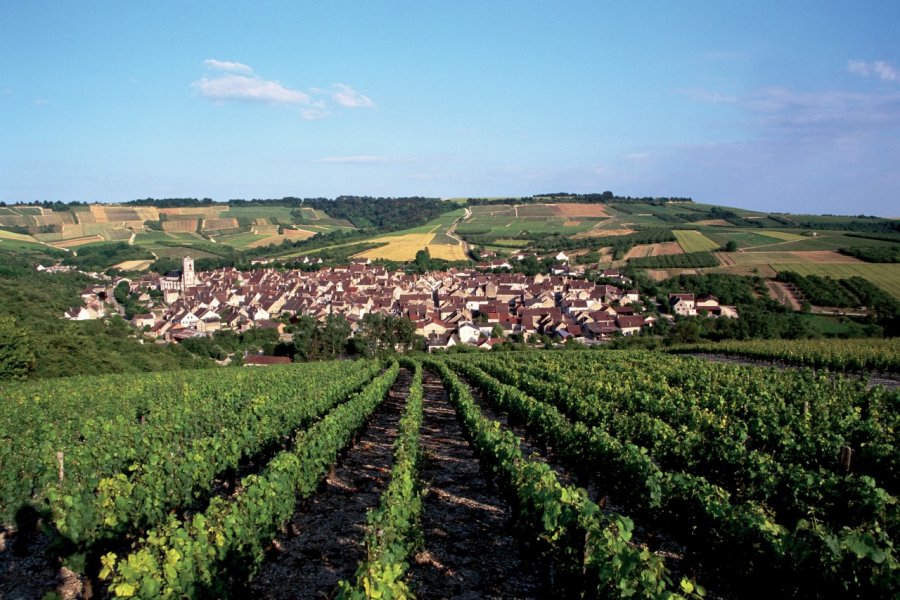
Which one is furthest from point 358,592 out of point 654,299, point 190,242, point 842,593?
point 190,242

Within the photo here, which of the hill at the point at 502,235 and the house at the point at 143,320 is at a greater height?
the hill at the point at 502,235

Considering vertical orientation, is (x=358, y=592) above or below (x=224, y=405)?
above

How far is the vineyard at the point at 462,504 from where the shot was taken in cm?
614

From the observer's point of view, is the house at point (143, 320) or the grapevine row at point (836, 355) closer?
the grapevine row at point (836, 355)

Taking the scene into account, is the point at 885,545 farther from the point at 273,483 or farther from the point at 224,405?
the point at 224,405

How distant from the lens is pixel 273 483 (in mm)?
8609

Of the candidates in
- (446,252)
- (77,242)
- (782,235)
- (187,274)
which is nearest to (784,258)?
(782,235)

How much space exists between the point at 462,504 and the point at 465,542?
1.73 metres

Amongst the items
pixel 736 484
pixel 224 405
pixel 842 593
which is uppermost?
pixel 842 593

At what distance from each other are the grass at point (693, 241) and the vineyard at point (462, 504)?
8751 centimetres

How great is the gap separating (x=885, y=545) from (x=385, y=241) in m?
137

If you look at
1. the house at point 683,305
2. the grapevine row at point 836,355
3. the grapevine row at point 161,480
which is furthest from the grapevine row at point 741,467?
the house at point 683,305

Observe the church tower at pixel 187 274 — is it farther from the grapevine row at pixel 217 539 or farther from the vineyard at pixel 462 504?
the grapevine row at pixel 217 539

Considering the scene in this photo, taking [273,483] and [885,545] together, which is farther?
[273,483]
